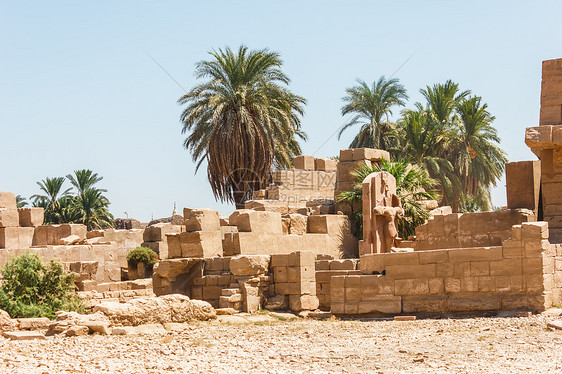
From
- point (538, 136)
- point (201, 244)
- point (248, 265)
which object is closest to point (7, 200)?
point (201, 244)

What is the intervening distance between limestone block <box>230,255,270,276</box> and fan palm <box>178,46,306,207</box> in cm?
1310

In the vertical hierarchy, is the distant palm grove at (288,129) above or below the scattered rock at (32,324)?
above

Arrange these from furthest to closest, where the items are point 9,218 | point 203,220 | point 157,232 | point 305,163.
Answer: point 305,163 < point 157,232 < point 9,218 < point 203,220

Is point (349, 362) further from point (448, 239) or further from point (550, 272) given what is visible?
point (448, 239)

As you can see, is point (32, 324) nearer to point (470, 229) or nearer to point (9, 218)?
point (470, 229)

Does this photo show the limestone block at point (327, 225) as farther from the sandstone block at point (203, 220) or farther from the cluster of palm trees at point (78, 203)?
the cluster of palm trees at point (78, 203)

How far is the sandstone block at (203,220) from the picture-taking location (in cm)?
1630

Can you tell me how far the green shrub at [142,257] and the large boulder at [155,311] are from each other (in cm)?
899

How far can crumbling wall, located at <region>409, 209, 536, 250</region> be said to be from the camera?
1452 centimetres

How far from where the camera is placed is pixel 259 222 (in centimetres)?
1697

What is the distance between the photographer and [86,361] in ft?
27.3

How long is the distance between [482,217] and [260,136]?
539 inches

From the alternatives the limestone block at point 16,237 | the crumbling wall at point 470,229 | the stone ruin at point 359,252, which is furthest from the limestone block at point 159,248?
the crumbling wall at point 470,229

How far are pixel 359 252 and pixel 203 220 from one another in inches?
136
